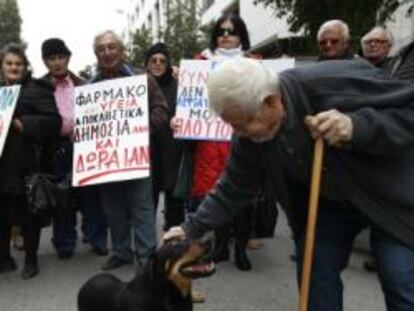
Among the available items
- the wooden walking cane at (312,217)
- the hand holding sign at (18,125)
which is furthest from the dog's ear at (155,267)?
the hand holding sign at (18,125)

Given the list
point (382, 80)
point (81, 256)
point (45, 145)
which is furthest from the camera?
point (81, 256)

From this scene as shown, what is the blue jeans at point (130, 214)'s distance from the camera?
6.57m

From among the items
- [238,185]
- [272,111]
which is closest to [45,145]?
[238,185]

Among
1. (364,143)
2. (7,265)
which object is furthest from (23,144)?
(364,143)

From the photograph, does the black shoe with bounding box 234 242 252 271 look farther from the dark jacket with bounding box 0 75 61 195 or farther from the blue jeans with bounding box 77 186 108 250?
the dark jacket with bounding box 0 75 61 195

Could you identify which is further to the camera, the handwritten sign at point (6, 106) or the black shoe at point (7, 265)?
the black shoe at point (7, 265)

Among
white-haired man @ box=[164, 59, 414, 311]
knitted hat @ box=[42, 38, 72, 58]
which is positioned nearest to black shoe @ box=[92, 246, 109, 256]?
knitted hat @ box=[42, 38, 72, 58]

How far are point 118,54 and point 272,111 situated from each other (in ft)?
12.7

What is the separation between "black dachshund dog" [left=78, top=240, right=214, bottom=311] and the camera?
3963 mm

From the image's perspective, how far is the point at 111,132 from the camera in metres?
6.64

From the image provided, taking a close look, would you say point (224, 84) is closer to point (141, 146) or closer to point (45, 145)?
point (141, 146)

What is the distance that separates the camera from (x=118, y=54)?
669 cm

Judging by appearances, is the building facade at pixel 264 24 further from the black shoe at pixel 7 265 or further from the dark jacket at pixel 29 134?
the black shoe at pixel 7 265

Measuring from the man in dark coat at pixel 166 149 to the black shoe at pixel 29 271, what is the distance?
1171 millimetres
